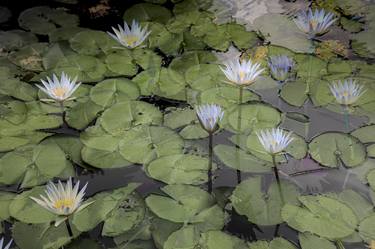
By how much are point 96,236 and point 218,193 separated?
36 cm

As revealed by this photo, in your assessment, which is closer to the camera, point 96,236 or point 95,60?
point 96,236

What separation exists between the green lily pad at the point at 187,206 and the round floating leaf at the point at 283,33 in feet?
2.71

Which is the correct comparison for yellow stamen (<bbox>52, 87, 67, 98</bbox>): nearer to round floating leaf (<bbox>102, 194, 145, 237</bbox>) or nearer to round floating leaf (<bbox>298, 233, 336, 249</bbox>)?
round floating leaf (<bbox>102, 194, 145, 237</bbox>)

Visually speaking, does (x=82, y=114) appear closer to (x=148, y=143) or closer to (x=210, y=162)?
(x=148, y=143)

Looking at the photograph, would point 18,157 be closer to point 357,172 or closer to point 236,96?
point 236,96

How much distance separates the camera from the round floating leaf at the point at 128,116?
1.65 meters

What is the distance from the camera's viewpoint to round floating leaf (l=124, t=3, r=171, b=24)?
2.15m

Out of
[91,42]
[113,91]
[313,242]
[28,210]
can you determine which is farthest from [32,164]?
[313,242]

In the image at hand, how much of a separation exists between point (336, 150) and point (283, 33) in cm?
69

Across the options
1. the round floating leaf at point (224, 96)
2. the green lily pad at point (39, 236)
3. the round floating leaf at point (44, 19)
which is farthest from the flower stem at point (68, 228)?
the round floating leaf at point (44, 19)

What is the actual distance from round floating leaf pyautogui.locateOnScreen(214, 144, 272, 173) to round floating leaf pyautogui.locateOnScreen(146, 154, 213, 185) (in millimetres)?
57

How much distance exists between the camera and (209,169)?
1514 mm

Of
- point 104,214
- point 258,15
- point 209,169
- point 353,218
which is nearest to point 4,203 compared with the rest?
point 104,214

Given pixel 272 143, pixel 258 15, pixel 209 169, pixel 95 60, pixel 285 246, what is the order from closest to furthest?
pixel 285 246 < pixel 272 143 < pixel 209 169 < pixel 95 60 < pixel 258 15
